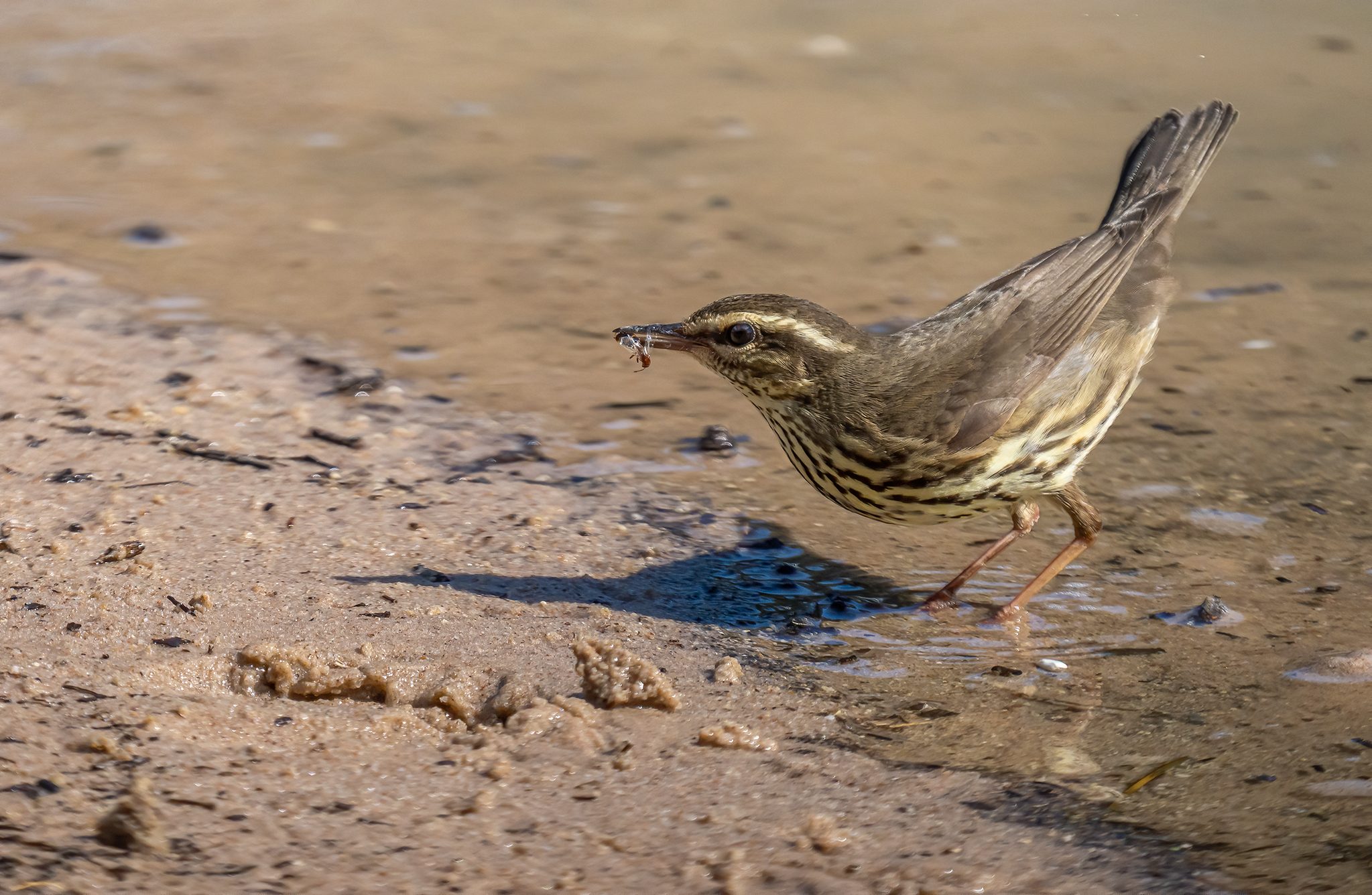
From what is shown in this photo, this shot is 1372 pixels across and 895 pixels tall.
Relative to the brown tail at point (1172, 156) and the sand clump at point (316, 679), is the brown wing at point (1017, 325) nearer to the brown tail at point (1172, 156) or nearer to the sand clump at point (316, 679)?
the brown tail at point (1172, 156)

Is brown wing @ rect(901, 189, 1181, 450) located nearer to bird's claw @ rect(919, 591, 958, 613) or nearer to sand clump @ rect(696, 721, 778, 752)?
bird's claw @ rect(919, 591, 958, 613)

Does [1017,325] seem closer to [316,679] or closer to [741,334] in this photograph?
[741,334]

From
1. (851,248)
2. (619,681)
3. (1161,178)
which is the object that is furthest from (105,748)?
(851,248)

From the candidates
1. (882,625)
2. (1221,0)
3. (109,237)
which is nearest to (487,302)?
(109,237)

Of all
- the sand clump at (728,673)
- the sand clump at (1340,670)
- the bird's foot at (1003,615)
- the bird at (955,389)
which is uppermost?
the bird at (955,389)

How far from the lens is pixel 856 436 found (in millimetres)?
5297

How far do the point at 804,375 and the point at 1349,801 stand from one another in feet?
7.98

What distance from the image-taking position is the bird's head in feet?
17.9

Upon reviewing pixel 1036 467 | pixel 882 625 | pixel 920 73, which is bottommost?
pixel 882 625

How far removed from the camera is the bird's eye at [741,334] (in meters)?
5.45

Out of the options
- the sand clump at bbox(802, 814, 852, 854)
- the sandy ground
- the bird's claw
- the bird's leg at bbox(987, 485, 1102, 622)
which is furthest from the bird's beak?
the sand clump at bbox(802, 814, 852, 854)

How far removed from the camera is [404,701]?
4.25 metres

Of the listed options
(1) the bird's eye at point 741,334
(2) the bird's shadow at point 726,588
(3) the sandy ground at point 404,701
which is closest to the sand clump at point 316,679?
(3) the sandy ground at point 404,701

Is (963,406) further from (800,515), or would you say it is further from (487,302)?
(487,302)
